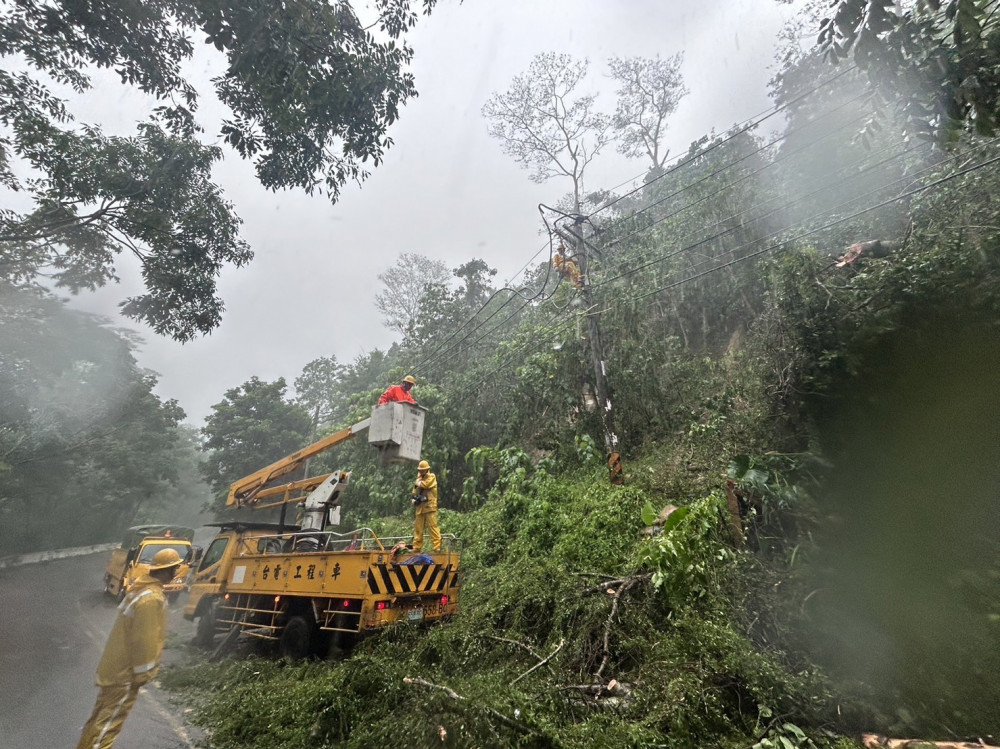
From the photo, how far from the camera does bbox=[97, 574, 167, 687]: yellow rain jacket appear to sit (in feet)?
11.6

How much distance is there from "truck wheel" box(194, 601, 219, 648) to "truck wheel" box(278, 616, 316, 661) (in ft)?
8.76

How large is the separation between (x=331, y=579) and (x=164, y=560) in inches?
80.2

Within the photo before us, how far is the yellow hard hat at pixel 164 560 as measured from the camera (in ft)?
13.0

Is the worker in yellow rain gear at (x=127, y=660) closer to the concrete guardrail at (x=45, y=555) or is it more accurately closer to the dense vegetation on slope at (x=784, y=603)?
the dense vegetation on slope at (x=784, y=603)

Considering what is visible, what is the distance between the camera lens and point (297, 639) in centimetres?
616

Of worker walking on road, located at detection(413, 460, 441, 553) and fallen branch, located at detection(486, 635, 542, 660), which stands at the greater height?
worker walking on road, located at detection(413, 460, 441, 553)

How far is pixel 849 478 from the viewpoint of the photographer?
15.6ft

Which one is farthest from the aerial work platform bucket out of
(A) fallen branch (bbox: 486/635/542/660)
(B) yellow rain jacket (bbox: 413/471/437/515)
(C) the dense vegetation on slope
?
(A) fallen branch (bbox: 486/635/542/660)

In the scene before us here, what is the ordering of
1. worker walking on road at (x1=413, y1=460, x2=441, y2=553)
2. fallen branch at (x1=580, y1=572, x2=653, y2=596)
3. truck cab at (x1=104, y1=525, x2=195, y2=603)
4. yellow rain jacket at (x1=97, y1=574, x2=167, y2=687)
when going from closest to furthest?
1. yellow rain jacket at (x1=97, y1=574, x2=167, y2=687)
2. fallen branch at (x1=580, y1=572, x2=653, y2=596)
3. worker walking on road at (x1=413, y1=460, x2=441, y2=553)
4. truck cab at (x1=104, y1=525, x2=195, y2=603)

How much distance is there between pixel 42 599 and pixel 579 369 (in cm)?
1511

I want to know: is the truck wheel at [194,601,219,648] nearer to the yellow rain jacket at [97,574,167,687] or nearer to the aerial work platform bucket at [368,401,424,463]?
the aerial work platform bucket at [368,401,424,463]

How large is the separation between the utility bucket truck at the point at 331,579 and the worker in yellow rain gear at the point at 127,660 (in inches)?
79.7

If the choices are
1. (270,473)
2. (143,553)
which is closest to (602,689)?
(270,473)

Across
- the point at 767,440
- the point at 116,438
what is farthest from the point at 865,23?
the point at 116,438
